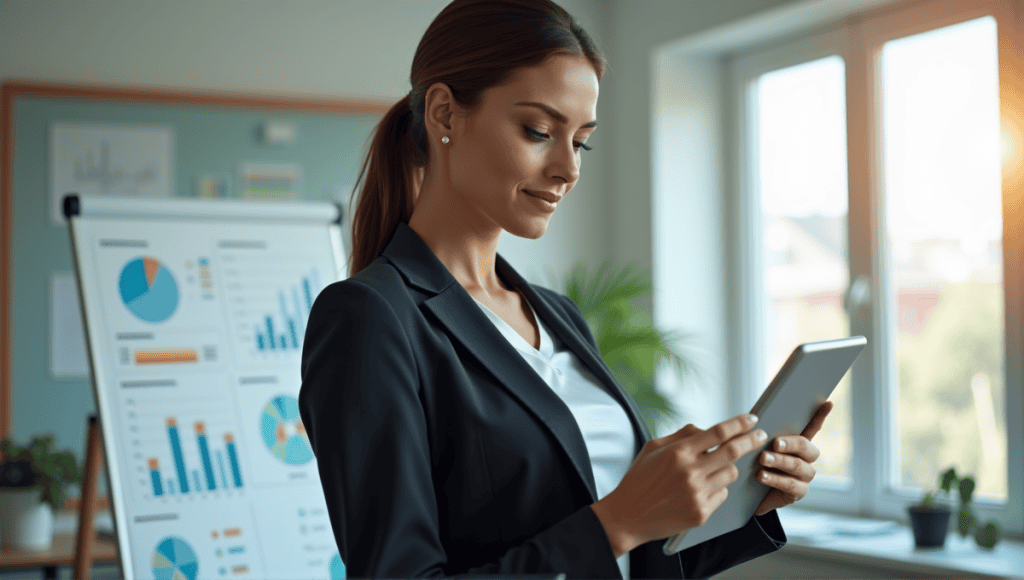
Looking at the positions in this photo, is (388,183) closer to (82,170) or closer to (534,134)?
(534,134)

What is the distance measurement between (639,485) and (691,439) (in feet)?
0.22

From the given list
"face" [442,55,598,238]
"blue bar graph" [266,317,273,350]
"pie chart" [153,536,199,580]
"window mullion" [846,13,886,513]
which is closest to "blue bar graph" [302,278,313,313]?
"blue bar graph" [266,317,273,350]

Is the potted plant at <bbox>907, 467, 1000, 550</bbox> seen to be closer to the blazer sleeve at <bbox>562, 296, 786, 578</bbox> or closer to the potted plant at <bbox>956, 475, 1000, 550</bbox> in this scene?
the potted plant at <bbox>956, 475, 1000, 550</bbox>

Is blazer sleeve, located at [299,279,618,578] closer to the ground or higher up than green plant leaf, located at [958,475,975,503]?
higher up

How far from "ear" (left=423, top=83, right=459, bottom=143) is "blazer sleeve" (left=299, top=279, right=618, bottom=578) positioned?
1.00 feet

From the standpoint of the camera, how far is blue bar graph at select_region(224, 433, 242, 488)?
2.04 m

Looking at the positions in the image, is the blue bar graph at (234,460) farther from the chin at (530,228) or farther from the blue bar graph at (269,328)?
the chin at (530,228)

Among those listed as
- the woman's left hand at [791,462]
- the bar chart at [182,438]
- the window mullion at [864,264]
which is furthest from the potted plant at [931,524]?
the bar chart at [182,438]

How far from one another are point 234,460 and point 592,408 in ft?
3.95

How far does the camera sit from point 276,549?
6.66 ft

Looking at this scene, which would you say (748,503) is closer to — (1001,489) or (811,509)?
(1001,489)

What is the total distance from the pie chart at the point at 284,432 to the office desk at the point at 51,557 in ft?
2.43

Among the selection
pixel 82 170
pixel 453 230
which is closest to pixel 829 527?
pixel 453 230

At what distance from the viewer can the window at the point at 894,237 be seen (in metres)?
2.79
